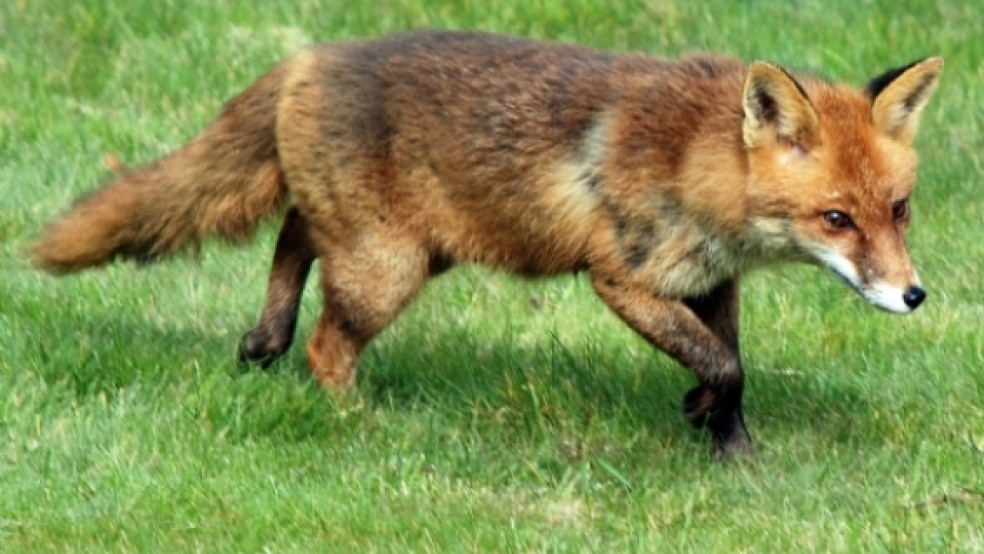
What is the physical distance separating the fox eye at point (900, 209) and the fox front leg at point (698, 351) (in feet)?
2.85

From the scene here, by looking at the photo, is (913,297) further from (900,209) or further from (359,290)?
(359,290)

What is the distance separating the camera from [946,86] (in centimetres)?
1116

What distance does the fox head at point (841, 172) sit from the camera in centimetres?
684

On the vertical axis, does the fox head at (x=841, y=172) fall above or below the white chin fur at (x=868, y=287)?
above

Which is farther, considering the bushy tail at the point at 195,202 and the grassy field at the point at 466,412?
the bushy tail at the point at 195,202

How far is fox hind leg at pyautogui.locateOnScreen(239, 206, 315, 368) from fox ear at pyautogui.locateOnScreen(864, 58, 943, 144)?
240 cm

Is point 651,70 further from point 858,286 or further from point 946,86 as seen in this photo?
point 946,86

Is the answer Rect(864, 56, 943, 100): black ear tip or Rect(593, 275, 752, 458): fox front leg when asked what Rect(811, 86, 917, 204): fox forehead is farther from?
Rect(593, 275, 752, 458): fox front leg

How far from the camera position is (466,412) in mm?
7691

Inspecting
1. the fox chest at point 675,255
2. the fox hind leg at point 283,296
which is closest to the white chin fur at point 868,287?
the fox chest at point 675,255

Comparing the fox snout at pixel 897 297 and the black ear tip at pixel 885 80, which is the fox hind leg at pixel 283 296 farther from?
the fox snout at pixel 897 297

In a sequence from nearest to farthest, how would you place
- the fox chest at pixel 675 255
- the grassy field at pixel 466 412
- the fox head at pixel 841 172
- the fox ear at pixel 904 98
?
1. the grassy field at pixel 466 412
2. the fox head at pixel 841 172
3. the fox ear at pixel 904 98
4. the fox chest at pixel 675 255

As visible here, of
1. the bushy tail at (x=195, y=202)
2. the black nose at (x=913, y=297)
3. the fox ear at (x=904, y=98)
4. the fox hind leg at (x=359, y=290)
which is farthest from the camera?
the bushy tail at (x=195, y=202)

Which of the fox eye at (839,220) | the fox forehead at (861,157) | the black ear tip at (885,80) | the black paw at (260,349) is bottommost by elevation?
the black paw at (260,349)
